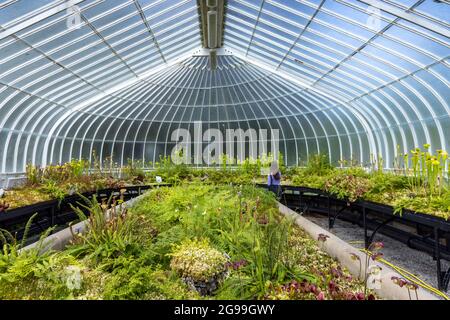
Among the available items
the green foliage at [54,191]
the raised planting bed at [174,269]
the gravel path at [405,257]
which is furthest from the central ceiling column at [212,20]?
the raised planting bed at [174,269]

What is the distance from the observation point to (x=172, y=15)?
1170 cm

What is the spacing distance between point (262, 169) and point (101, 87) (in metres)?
8.98

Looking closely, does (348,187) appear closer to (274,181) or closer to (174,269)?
(274,181)

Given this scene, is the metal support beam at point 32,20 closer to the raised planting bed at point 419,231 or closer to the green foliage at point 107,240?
the green foliage at point 107,240

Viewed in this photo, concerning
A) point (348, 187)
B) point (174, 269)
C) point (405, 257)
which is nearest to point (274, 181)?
point (348, 187)

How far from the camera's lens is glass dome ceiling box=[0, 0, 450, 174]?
30.4ft

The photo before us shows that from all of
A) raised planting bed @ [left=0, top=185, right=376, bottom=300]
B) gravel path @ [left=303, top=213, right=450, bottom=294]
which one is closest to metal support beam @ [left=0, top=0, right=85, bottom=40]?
raised planting bed @ [left=0, top=185, right=376, bottom=300]

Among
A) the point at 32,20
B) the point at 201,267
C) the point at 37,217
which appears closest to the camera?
the point at 201,267

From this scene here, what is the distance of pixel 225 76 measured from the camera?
20234 millimetres

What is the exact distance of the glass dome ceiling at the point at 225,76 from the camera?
927 centimetres

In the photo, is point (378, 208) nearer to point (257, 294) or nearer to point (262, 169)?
point (257, 294)
